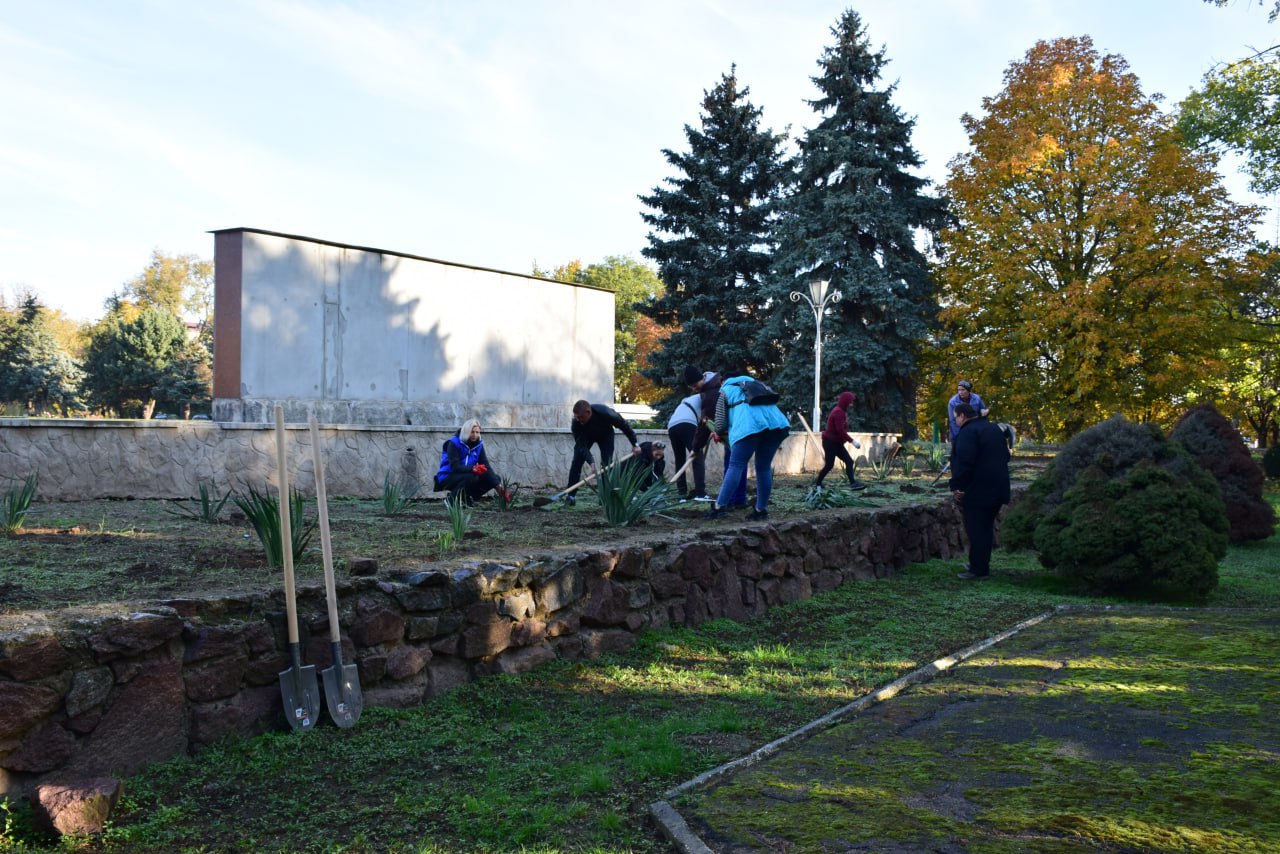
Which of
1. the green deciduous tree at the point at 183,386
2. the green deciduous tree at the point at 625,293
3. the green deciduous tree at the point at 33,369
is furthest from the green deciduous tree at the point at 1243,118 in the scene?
the green deciduous tree at the point at 33,369

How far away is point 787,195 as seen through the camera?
30.7 metres

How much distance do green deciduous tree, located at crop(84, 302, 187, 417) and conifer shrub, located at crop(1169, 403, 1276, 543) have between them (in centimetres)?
4075

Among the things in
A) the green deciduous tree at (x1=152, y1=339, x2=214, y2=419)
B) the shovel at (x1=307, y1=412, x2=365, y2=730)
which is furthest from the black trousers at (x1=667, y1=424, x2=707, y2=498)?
the green deciduous tree at (x1=152, y1=339, x2=214, y2=419)

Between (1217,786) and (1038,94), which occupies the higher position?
(1038,94)

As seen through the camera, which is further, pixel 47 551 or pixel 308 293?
pixel 308 293

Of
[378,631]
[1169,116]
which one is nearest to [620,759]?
[378,631]

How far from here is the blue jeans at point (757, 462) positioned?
8641 millimetres

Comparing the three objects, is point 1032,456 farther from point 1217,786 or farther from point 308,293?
point 1217,786

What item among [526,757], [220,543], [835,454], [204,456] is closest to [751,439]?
[220,543]

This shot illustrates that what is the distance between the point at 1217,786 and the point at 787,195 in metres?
28.8

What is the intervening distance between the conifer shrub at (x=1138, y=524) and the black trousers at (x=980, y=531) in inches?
18.7

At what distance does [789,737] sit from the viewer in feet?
13.6

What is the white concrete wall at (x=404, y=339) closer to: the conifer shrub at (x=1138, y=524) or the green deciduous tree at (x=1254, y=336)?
the conifer shrub at (x=1138, y=524)

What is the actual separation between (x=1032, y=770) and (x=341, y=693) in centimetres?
283
